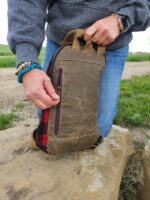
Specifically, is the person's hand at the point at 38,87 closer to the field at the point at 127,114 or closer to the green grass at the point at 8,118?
the field at the point at 127,114

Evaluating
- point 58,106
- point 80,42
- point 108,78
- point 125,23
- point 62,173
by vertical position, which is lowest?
point 62,173

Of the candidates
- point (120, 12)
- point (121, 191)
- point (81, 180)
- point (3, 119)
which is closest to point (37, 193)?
point (81, 180)

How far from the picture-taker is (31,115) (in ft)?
14.3

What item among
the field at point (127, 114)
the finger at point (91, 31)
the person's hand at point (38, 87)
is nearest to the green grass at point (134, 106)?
the field at point (127, 114)

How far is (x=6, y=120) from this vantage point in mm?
4098

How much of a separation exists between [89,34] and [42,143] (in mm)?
718

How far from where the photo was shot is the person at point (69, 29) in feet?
7.47

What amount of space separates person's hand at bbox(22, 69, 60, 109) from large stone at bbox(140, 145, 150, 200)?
0.95 m

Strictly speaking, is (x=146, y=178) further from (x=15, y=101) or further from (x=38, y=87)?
(x=15, y=101)

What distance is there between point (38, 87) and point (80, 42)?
0.46 m

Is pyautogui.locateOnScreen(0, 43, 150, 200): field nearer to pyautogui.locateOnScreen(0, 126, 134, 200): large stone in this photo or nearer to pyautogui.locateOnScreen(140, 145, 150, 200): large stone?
pyautogui.locateOnScreen(140, 145, 150, 200): large stone

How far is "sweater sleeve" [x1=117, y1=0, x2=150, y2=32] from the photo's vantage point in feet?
8.32

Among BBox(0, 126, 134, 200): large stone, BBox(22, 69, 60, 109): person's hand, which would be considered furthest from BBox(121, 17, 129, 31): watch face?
BBox(0, 126, 134, 200): large stone

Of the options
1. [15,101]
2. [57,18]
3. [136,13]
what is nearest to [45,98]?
[57,18]
